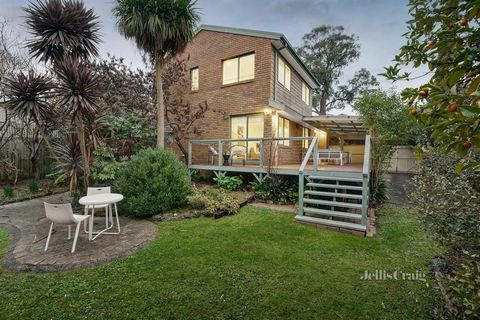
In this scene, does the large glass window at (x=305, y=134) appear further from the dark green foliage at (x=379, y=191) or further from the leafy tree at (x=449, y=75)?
the leafy tree at (x=449, y=75)

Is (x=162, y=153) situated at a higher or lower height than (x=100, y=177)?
higher

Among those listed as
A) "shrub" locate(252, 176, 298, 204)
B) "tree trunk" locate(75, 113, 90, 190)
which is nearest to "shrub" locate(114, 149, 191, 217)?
"tree trunk" locate(75, 113, 90, 190)

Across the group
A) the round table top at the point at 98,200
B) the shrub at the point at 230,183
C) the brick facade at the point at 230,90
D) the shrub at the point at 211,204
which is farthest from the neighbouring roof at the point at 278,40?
the round table top at the point at 98,200

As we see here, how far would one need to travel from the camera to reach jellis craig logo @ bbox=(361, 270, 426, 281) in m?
3.22

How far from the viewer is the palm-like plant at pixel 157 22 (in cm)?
704

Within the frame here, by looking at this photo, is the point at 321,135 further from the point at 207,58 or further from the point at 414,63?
the point at 414,63

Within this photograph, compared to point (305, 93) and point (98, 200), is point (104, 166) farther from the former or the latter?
point (305, 93)

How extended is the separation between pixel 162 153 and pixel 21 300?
4171 mm

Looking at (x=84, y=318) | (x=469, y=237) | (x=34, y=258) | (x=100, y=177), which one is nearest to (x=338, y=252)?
(x=469, y=237)

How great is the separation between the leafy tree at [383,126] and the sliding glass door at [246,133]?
412cm

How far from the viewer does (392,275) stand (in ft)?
10.9

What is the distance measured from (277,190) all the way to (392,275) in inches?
180

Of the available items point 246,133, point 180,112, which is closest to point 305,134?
point 246,133

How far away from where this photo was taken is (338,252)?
4031 millimetres
